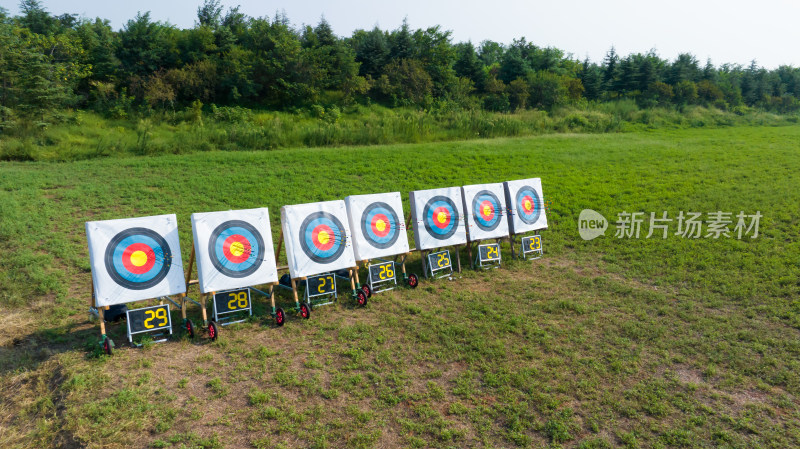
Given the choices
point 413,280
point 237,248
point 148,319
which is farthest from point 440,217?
point 148,319

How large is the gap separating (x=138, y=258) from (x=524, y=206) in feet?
28.6

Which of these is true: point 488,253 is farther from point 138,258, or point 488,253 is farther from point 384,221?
point 138,258

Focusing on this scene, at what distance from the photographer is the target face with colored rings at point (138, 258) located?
7.35 meters

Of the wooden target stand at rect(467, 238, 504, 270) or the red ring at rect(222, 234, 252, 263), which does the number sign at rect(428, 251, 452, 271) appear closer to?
the wooden target stand at rect(467, 238, 504, 270)

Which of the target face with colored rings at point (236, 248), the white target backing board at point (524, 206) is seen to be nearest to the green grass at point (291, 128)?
the white target backing board at point (524, 206)

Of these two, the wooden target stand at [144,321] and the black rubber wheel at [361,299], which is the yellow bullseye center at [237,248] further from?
the black rubber wheel at [361,299]

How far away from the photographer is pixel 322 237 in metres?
8.94

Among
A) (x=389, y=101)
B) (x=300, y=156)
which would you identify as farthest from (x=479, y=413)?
(x=389, y=101)

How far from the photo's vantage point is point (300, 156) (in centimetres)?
1923

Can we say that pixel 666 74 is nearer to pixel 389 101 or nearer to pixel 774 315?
→ pixel 389 101

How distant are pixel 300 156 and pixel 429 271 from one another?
1056cm

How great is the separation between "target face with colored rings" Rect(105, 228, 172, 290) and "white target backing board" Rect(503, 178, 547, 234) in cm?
771

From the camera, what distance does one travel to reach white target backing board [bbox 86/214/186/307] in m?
7.21

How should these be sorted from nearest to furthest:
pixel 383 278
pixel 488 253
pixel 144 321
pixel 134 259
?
pixel 144 321, pixel 134 259, pixel 383 278, pixel 488 253
